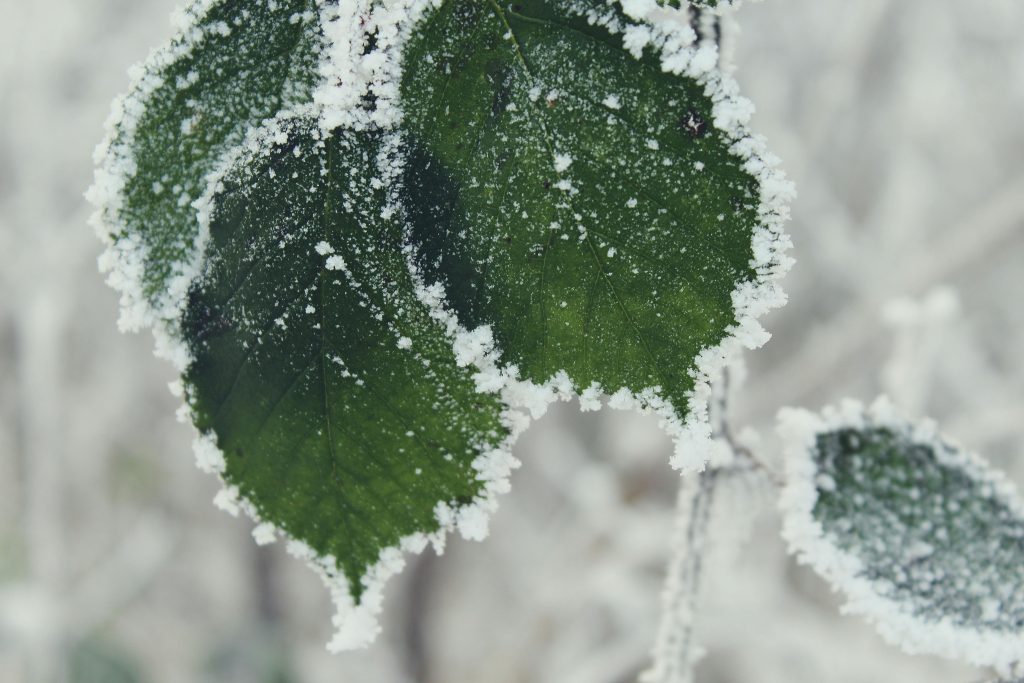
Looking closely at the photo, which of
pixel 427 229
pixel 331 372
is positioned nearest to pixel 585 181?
pixel 427 229

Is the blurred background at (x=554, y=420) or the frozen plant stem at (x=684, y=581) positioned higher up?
the blurred background at (x=554, y=420)

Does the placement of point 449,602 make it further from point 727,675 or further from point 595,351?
point 595,351

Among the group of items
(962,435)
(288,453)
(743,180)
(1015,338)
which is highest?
(1015,338)

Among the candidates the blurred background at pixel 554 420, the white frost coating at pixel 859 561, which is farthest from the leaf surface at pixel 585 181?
the blurred background at pixel 554 420

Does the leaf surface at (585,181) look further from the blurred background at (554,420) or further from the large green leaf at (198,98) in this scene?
the blurred background at (554,420)

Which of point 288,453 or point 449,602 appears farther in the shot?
point 449,602

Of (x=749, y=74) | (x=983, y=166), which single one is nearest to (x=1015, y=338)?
(x=983, y=166)

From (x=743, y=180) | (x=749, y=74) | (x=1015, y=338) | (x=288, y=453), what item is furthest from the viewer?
(x=1015, y=338)

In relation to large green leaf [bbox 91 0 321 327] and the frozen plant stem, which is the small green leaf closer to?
large green leaf [bbox 91 0 321 327]

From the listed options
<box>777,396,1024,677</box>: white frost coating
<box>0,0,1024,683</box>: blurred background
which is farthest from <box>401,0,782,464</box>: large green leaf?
<box>0,0,1024,683</box>: blurred background
